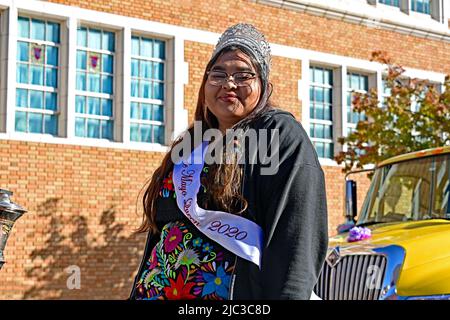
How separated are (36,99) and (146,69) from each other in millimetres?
2541

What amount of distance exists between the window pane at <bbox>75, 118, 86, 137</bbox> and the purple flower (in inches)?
359

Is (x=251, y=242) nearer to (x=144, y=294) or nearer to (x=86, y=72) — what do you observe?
(x=144, y=294)

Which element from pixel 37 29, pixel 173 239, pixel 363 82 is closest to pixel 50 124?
pixel 37 29

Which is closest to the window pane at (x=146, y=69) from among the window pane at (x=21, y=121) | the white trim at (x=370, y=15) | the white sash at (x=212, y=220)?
the window pane at (x=21, y=121)

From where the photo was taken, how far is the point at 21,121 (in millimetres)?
15508

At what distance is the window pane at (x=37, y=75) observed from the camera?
618 inches

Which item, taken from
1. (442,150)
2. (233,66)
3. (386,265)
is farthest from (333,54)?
(233,66)

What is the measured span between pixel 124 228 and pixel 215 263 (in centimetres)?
1381

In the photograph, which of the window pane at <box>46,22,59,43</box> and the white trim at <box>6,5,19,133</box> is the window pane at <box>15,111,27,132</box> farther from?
the window pane at <box>46,22,59,43</box>

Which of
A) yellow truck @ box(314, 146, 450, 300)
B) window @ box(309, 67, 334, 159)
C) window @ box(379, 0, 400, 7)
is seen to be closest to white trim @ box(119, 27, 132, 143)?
window @ box(309, 67, 334, 159)

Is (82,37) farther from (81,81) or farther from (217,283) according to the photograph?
(217,283)

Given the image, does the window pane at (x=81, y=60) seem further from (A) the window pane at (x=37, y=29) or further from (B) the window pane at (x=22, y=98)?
(B) the window pane at (x=22, y=98)

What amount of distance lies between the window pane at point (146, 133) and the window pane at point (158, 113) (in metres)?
0.27

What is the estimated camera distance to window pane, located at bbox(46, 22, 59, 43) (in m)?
16.0
